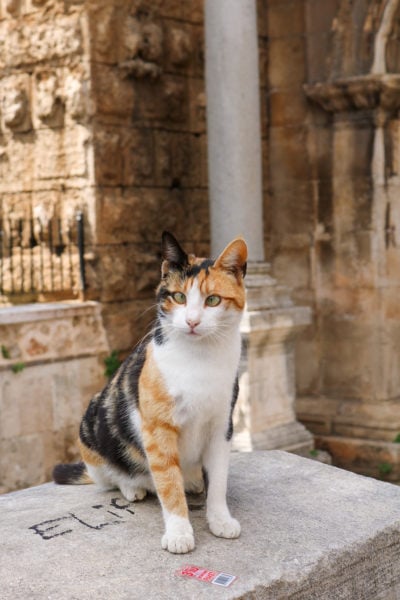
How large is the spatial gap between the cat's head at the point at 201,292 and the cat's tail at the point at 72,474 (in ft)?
3.49

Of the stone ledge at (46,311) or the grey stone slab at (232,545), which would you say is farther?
the stone ledge at (46,311)

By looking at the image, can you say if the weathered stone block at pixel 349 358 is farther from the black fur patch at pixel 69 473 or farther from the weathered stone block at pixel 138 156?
the black fur patch at pixel 69 473

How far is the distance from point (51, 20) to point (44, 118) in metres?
0.75

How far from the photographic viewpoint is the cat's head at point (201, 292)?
114 inches

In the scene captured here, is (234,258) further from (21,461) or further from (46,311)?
(21,461)

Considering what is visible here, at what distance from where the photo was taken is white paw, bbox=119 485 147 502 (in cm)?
340

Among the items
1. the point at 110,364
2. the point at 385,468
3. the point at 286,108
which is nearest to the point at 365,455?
the point at 385,468

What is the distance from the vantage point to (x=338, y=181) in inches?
294

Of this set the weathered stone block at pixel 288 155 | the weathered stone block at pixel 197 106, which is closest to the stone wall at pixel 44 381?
the weathered stone block at pixel 197 106

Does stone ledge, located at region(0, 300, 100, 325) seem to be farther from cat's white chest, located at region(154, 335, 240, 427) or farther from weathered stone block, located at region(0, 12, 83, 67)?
cat's white chest, located at region(154, 335, 240, 427)

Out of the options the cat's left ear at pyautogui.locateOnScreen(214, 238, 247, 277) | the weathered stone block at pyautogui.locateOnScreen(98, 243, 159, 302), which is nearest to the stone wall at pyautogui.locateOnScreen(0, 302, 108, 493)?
the weathered stone block at pyautogui.locateOnScreen(98, 243, 159, 302)

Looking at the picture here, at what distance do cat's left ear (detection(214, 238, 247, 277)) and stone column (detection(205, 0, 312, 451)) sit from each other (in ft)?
11.5

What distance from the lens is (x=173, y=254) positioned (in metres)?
2.99

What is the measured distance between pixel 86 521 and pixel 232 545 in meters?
0.58
